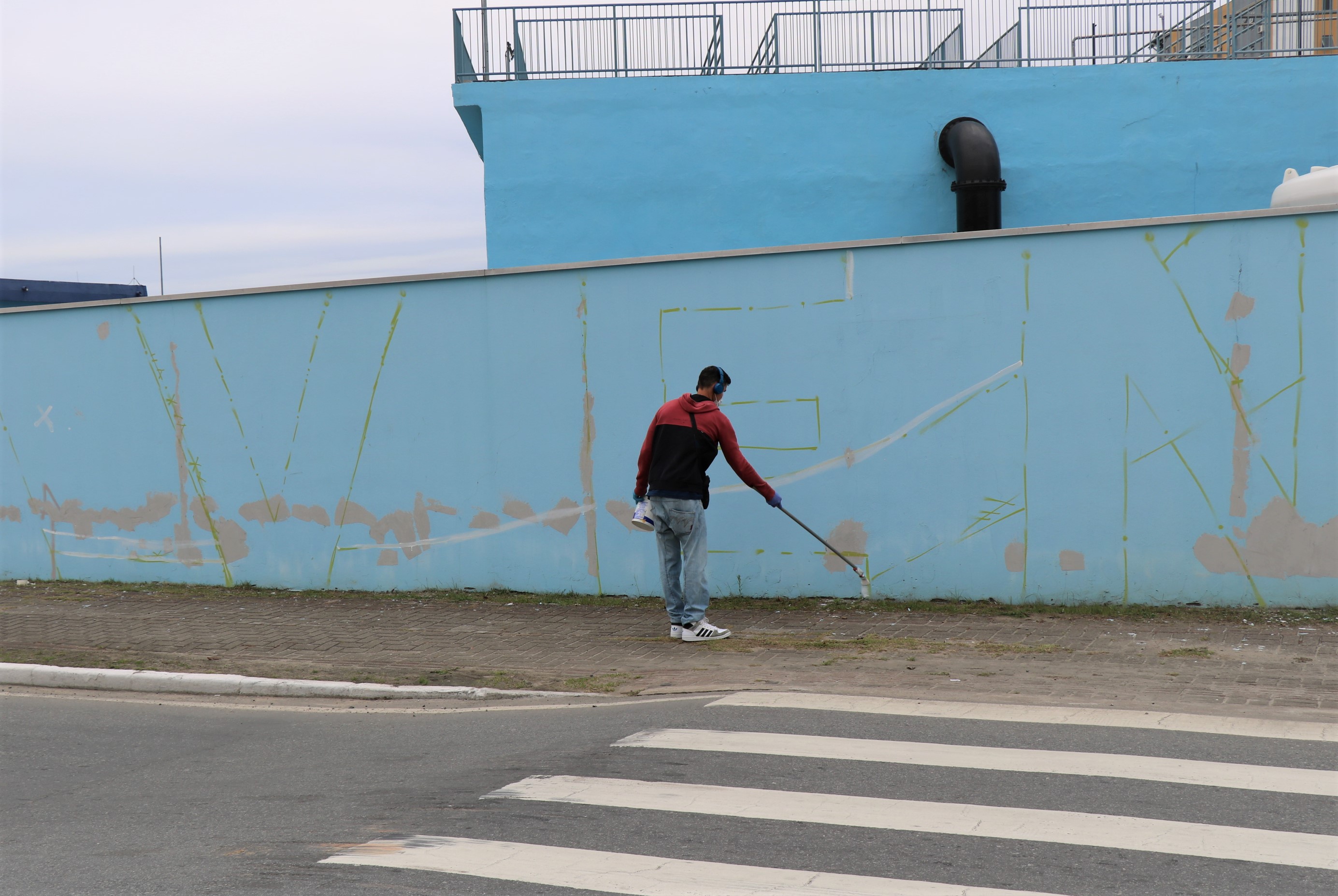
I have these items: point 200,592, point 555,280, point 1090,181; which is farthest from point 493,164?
point 1090,181

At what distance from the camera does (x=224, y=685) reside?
23.9ft

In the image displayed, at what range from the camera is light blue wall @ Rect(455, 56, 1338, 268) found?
14.4 metres

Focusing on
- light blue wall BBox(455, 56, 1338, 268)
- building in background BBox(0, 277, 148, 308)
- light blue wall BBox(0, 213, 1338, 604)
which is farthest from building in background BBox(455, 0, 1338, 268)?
building in background BBox(0, 277, 148, 308)

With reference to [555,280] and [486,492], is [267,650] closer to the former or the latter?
[486,492]

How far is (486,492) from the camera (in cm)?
1011

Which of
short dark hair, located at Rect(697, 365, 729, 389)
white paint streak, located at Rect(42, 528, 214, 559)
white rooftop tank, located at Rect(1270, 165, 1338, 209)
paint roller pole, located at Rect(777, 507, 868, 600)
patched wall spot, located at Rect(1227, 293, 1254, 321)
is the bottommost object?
paint roller pole, located at Rect(777, 507, 868, 600)

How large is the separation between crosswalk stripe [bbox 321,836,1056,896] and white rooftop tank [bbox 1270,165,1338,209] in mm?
8735

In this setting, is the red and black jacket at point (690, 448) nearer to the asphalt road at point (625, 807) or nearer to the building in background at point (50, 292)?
the asphalt road at point (625, 807)

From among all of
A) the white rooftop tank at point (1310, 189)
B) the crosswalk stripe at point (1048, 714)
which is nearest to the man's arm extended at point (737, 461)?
the crosswalk stripe at point (1048, 714)

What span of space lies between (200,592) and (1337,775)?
9.58m

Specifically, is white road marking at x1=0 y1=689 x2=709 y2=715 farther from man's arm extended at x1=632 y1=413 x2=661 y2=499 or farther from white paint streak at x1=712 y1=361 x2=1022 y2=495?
white paint streak at x1=712 y1=361 x2=1022 y2=495

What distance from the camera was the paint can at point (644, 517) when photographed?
27.1 feet

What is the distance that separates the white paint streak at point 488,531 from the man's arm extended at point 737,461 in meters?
2.07

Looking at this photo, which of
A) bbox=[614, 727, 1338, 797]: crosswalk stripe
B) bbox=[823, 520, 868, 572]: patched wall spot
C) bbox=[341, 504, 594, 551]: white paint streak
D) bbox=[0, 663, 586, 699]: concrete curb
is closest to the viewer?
bbox=[614, 727, 1338, 797]: crosswalk stripe
